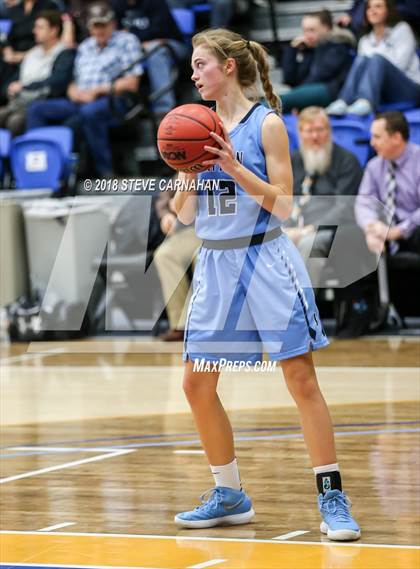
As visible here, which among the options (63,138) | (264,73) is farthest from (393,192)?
(264,73)

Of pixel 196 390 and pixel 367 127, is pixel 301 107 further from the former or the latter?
pixel 196 390

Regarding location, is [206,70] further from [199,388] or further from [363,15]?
[363,15]

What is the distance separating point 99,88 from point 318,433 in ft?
28.0

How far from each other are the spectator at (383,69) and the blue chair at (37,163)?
2669 millimetres

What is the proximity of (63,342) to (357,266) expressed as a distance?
2.78 m

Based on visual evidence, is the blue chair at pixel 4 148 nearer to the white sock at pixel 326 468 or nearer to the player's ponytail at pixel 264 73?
the player's ponytail at pixel 264 73

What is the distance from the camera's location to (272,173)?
445cm

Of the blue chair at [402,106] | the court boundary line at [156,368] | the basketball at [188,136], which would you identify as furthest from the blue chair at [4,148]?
the basketball at [188,136]

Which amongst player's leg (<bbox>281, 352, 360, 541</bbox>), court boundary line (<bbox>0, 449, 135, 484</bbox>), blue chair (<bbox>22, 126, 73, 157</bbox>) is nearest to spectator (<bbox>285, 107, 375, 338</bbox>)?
blue chair (<bbox>22, 126, 73, 157</bbox>)

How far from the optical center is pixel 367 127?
35.6 feet

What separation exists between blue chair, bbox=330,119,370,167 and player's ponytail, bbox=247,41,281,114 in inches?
238

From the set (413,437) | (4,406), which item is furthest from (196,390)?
(4,406)

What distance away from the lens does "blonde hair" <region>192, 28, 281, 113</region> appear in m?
4.52

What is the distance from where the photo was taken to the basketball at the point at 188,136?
4.23 meters
